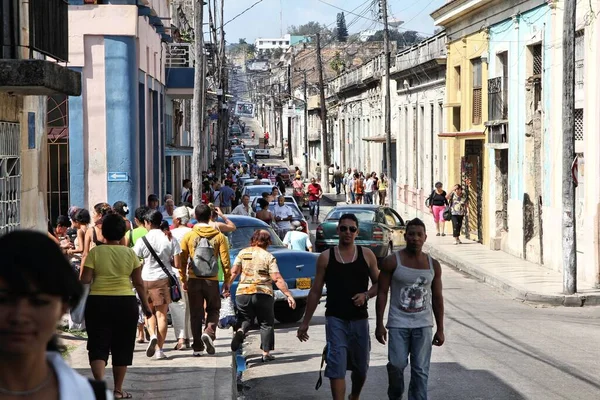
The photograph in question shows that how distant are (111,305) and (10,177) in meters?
3.30

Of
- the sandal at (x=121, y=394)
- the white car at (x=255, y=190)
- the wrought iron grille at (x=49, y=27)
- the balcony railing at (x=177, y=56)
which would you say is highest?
the balcony railing at (x=177, y=56)

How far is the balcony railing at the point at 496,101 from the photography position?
27828 millimetres

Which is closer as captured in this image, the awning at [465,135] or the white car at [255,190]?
the awning at [465,135]

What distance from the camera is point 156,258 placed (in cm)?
1141

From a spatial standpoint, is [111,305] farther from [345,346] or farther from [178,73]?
[178,73]

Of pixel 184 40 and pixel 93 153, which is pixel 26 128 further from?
pixel 184 40

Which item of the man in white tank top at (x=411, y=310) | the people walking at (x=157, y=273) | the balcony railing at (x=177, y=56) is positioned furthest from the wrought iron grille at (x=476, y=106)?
the man in white tank top at (x=411, y=310)

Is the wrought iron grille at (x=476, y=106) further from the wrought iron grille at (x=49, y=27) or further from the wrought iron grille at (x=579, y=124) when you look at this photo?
the wrought iron grille at (x=49, y=27)

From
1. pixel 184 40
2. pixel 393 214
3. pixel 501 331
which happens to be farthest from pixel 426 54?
pixel 501 331

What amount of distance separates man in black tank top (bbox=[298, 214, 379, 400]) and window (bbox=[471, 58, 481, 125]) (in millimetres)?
22792

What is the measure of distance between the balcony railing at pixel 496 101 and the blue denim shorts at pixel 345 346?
64.5ft

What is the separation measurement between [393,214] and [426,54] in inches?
569

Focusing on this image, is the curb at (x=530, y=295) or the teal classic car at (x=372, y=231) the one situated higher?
the teal classic car at (x=372, y=231)

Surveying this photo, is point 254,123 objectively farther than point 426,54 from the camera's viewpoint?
Yes
